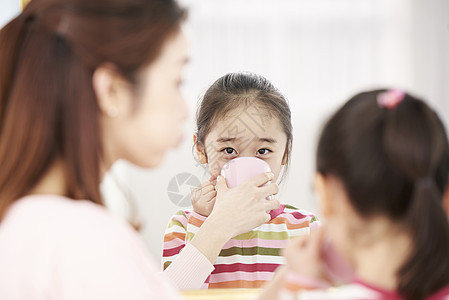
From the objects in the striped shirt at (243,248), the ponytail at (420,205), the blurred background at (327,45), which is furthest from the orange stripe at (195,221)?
the ponytail at (420,205)

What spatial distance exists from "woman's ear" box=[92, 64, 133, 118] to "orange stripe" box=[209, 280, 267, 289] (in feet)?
1.54

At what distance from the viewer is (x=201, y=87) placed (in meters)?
1.02

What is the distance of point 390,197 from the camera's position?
475 millimetres

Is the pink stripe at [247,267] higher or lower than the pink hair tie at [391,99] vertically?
lower

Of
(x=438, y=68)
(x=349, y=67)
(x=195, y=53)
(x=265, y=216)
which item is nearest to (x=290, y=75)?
(x=349, y=67)

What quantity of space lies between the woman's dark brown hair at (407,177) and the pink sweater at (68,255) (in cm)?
22

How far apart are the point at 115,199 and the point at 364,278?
0.51 metres

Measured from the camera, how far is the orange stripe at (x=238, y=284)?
2.90 ft

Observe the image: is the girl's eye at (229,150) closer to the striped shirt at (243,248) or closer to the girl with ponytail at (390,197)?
the striped shirt at (243,248)

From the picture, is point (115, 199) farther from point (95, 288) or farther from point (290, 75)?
point (290, 75)

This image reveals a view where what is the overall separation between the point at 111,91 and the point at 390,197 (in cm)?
30

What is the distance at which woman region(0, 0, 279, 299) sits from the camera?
0.44 m

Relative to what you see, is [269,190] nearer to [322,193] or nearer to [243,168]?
[243,168]

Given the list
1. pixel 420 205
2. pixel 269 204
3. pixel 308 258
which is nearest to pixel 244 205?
pixel 269 204
